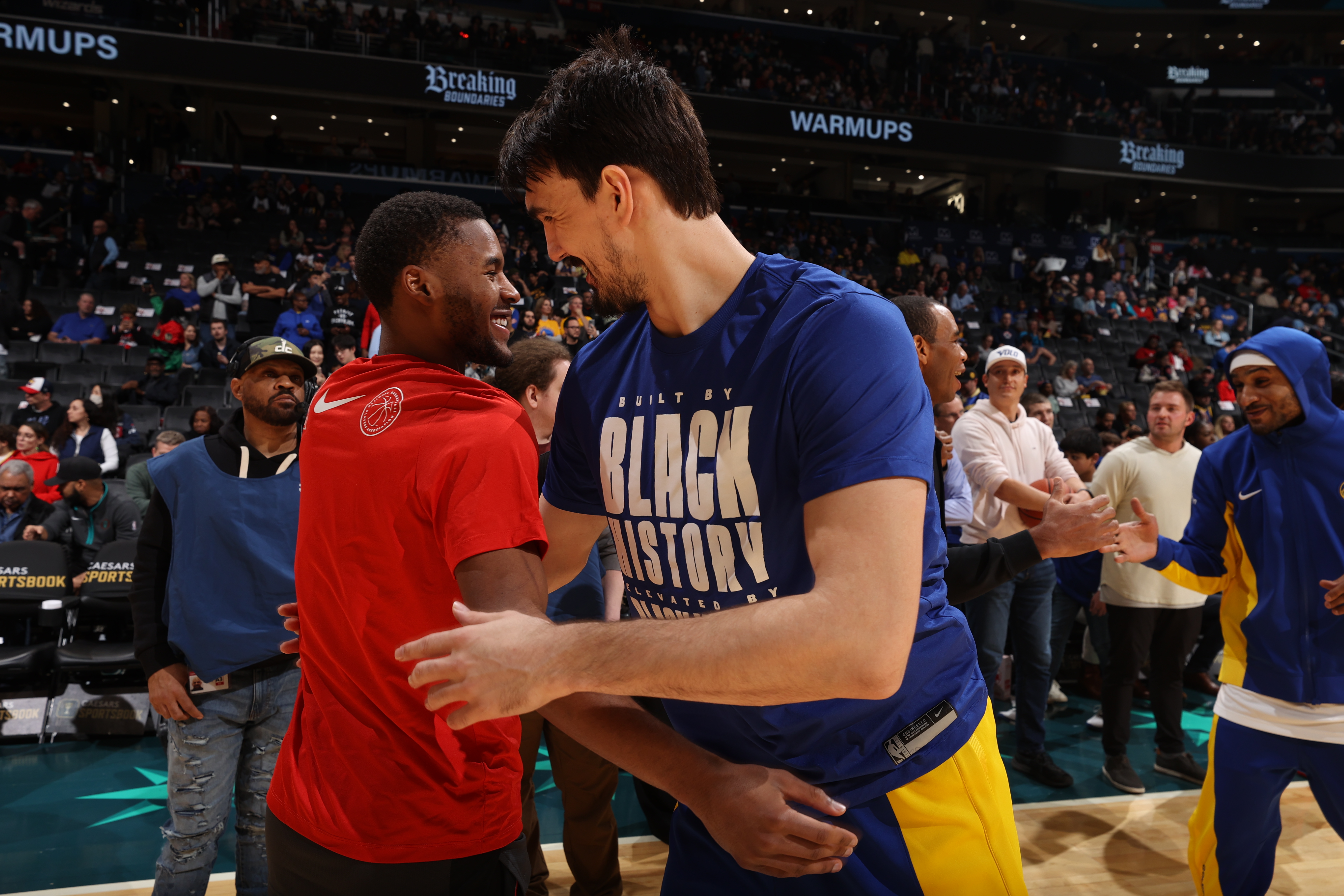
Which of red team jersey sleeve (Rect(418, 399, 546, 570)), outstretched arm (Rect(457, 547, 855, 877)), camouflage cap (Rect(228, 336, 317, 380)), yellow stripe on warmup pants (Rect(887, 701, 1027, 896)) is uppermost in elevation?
camouflage cap (Rect(228, 336, 317, 380))

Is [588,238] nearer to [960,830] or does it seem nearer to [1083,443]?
[960,830]

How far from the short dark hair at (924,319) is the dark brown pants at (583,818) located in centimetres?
199

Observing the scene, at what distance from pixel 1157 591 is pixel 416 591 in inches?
183

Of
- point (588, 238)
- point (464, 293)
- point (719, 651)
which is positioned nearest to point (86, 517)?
point (464, 293)

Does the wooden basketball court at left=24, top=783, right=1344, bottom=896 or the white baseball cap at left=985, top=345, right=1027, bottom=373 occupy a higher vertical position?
the white baseball cap at left=985, top=345, right=1027, bottom=373

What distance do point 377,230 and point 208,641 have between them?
5.34 feet

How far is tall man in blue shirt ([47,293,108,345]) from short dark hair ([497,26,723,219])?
1160cm

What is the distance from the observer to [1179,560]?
2918mm

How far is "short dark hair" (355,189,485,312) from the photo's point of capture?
1.64 metres

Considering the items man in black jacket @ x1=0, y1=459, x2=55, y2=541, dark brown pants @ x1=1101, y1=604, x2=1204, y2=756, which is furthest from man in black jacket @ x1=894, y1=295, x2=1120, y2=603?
man in black jacket @ x1=0, y1=459, x2=55, y2=541

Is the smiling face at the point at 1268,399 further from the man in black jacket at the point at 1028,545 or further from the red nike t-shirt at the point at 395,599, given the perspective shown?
the red nike t-shirt at the point at 395,599

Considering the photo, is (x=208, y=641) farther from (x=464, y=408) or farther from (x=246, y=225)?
(x=246, y=225)

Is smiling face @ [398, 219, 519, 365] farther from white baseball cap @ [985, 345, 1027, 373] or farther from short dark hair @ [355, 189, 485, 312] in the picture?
white baseball cap @ [985, 345, 1027, 373]

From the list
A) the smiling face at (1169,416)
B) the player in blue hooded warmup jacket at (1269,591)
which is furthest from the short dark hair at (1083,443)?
the player in blue hooded warmup jacket at (1269,591)
